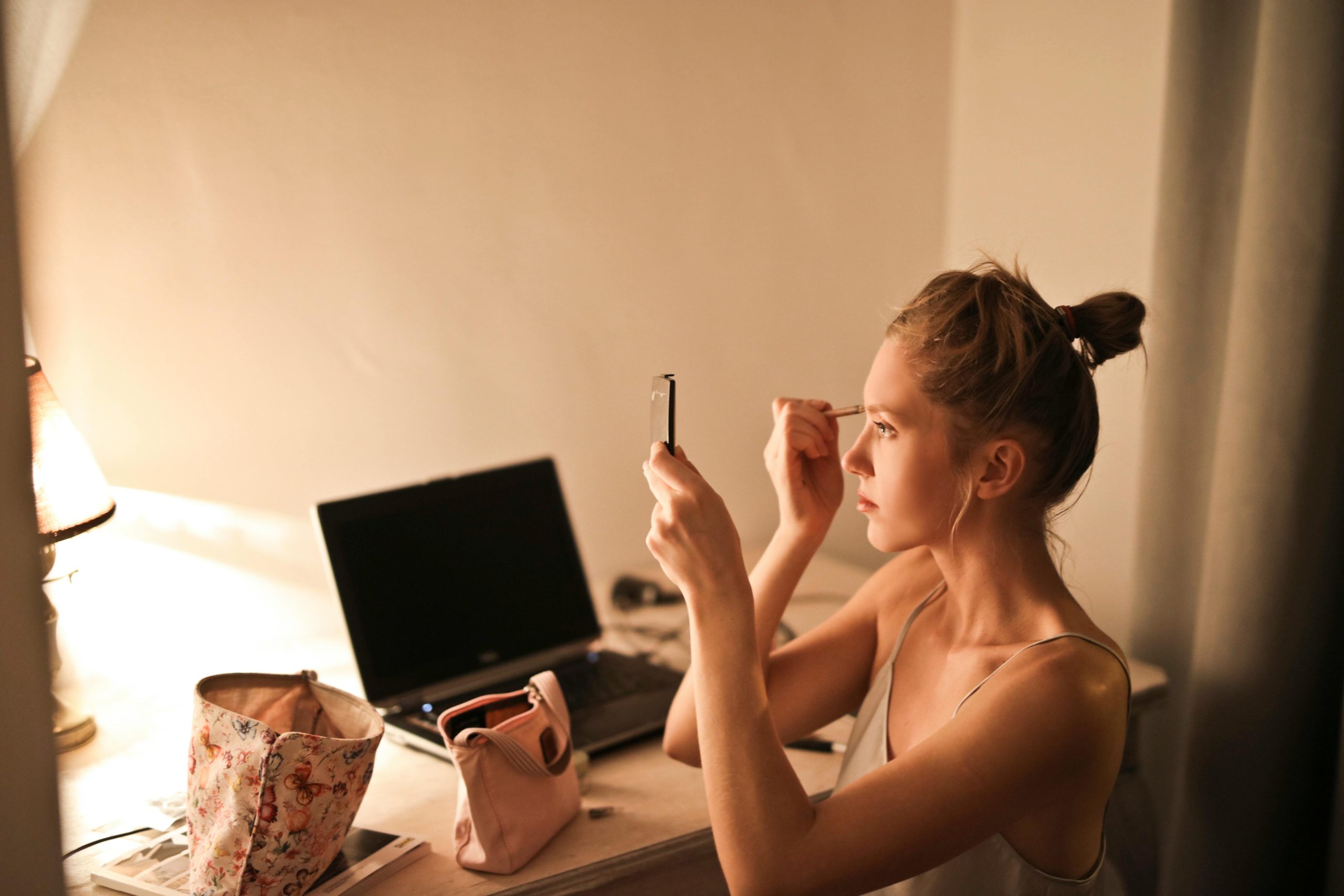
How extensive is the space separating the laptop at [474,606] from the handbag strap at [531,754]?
144 mm

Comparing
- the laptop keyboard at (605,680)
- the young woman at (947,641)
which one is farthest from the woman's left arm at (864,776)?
the laptop keyboard at (605,680)

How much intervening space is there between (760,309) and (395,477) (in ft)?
2.26

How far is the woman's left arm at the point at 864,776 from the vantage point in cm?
79

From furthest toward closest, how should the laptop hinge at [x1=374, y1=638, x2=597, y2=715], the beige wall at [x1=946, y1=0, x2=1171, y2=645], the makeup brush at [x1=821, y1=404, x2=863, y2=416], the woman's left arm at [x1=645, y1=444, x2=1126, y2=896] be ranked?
the beige wall at [x1=946, y1=0, x2=1171, y2=645] → the laptop hinge at [x1=374, y1=638, x2=597, y2=715] → the makeup brush at [x1=821, y1=404, x2=863, y2=416] → the woman's left arm at [x1=645, y1=444, x2=1126, y2=896]

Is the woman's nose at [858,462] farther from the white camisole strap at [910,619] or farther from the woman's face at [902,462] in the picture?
the white camisole strap at [910,619]

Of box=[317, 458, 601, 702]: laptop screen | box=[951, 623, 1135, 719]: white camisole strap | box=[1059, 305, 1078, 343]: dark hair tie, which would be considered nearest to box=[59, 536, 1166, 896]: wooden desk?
box=[317, 458, 601, 702]: laptop screen

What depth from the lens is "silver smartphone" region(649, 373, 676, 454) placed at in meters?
0.90

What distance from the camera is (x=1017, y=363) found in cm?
89

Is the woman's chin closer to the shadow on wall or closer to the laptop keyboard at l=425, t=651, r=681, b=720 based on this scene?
the laptop keyboard at l=425, t=651, r=681, b=720

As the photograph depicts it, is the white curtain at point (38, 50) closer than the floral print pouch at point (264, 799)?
No

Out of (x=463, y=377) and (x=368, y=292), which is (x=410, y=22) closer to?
(x=368, y=292)

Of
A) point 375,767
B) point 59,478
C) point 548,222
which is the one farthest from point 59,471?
point 548,222

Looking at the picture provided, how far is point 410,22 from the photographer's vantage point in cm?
142

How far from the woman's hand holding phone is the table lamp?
0.75 meters
